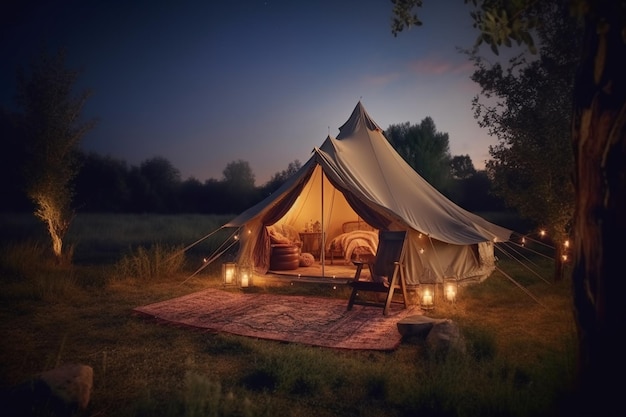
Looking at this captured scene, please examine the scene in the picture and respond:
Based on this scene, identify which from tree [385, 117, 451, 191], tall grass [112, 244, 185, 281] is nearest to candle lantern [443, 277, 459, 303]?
tall grass [112, 244, 185, 281]

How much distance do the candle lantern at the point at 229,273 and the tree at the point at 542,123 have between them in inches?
191

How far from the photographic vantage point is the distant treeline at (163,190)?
22047mm

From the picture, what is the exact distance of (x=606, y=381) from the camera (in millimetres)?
2049

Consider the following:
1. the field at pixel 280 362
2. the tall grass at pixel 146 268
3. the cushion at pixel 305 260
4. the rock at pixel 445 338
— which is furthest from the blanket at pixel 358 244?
the rock at pixel 445 338

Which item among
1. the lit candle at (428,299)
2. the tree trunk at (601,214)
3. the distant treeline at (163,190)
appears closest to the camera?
the tree trunk at (601,214)

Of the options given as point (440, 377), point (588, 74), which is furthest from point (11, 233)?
point (588, 74)

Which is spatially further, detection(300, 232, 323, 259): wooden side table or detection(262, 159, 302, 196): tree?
detection(262, 159, 302, 196): tree

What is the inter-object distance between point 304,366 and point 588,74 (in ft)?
8.82

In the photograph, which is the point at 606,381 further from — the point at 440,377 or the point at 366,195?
the point at 366,195

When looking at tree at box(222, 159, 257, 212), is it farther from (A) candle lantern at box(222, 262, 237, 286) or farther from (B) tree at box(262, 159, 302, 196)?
(A) candle lantern at box(222, 262, 237, 286)

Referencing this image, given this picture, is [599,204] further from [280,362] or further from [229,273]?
[229,273]

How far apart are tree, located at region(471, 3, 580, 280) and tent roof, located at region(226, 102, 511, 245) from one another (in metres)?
0.98

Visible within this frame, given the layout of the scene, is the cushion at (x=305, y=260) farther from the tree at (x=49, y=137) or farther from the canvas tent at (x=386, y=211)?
the tree at (x=49, y=137)

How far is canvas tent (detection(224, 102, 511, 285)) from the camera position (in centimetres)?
653
